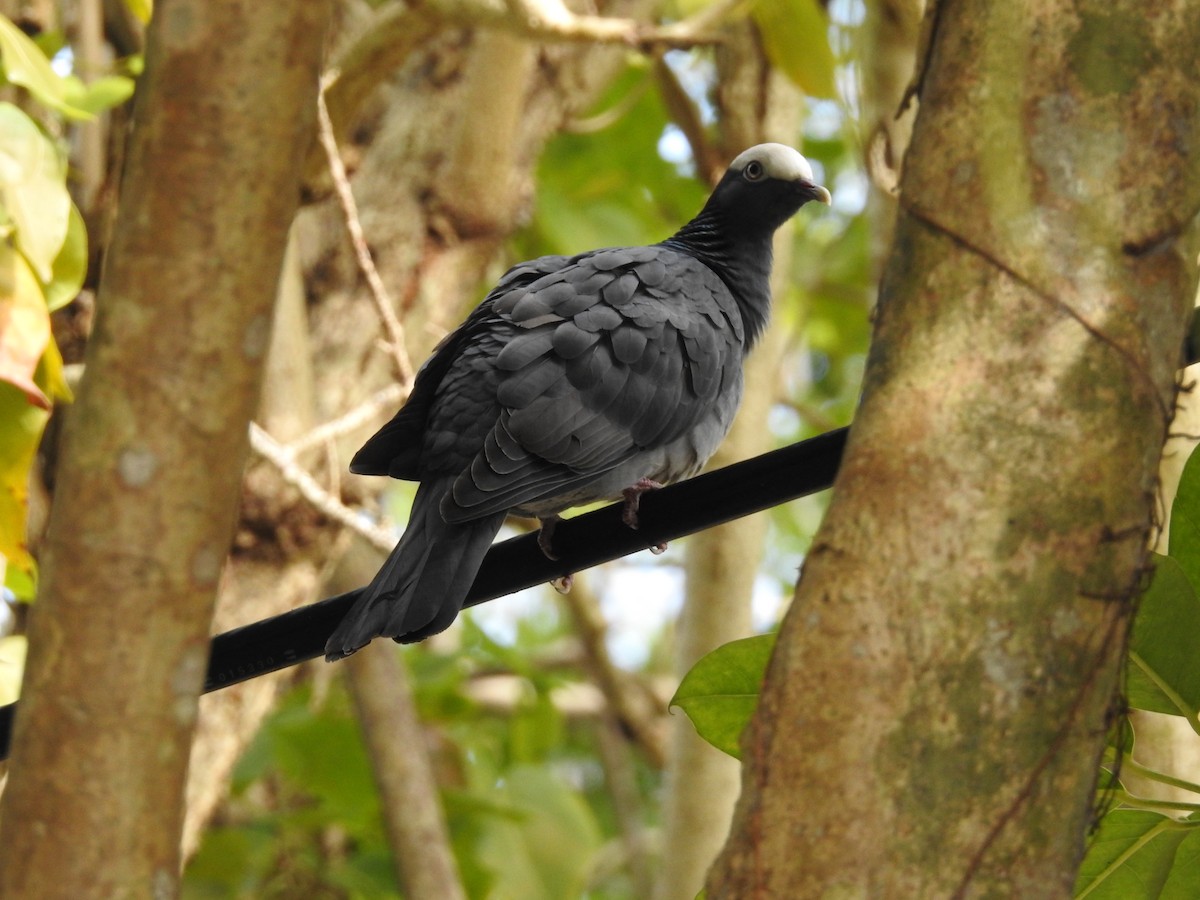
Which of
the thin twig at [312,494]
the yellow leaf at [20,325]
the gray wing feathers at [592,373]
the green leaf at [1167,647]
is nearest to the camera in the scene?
the green leaf at [1167,647]

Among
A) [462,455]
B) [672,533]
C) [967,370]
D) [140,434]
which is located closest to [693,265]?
[462,455]

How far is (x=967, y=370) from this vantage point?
129 centimetres

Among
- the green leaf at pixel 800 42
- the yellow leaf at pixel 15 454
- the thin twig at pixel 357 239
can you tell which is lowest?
the yellow leaf at pixel 15 454

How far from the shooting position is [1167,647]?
5.13 ft

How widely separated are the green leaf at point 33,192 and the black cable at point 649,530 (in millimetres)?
637

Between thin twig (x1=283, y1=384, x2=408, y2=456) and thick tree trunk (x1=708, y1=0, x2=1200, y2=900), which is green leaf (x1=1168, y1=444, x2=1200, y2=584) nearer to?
thick tree trunk (x1=708, y1=0, x2=1200, y2=900)

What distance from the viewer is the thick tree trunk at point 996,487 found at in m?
1.18

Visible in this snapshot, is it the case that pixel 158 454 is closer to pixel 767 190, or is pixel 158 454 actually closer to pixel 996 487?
pixel 996 487

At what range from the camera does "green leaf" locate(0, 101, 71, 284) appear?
78.0 inches

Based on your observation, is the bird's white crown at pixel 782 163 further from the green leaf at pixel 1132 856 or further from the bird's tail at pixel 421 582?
the green leaf at pixel 1132 856

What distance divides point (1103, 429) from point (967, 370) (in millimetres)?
133

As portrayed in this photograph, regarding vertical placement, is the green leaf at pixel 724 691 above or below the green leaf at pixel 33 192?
below

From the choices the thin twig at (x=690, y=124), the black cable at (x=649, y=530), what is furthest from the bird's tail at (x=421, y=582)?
the thin twig at (x=690, y=124)

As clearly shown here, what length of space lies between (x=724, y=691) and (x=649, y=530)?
276 millimetres
